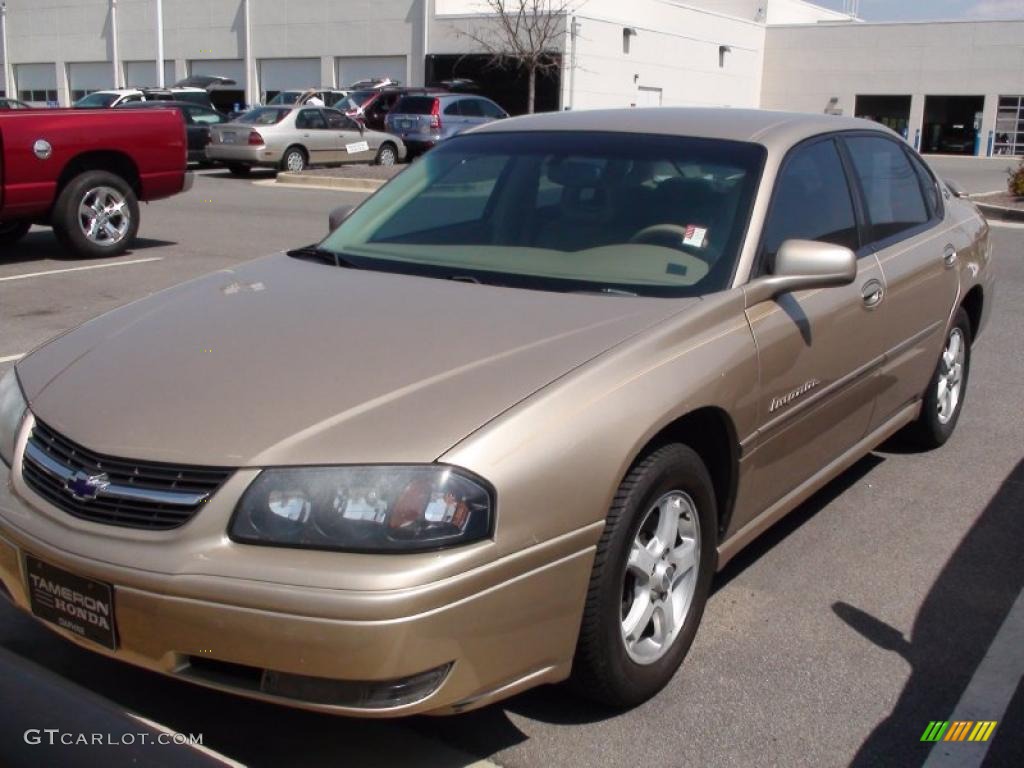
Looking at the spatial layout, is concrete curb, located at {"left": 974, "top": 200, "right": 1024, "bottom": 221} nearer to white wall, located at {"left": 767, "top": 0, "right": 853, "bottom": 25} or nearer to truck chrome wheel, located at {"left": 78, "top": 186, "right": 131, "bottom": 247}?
truck chrome wheel, located at {"left": 78, "top": 186, "right": 131, "bottom": 247}

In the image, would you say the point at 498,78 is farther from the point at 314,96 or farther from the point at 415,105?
the point at 415,105

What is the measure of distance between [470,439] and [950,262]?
139 inches

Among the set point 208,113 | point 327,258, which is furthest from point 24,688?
point 208,113

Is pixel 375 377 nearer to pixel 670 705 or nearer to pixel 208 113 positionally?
pixel 670 705

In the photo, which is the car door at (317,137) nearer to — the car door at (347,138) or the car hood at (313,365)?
the car door at (347,138)

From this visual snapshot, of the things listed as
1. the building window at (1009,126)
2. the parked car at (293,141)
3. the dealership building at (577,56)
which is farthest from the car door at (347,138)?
the building window at (1009,126)

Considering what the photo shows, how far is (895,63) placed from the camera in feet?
162

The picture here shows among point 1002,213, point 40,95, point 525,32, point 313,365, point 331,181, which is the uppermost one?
point 525,32

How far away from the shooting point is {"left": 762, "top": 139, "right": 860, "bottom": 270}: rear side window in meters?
4.22

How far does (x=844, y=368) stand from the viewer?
4.44 meters

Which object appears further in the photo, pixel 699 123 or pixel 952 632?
pixel 699 123

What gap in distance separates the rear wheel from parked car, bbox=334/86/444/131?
379 centimetres

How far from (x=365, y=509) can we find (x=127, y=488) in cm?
62

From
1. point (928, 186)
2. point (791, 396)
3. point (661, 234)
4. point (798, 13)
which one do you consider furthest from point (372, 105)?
point (798, 13)
